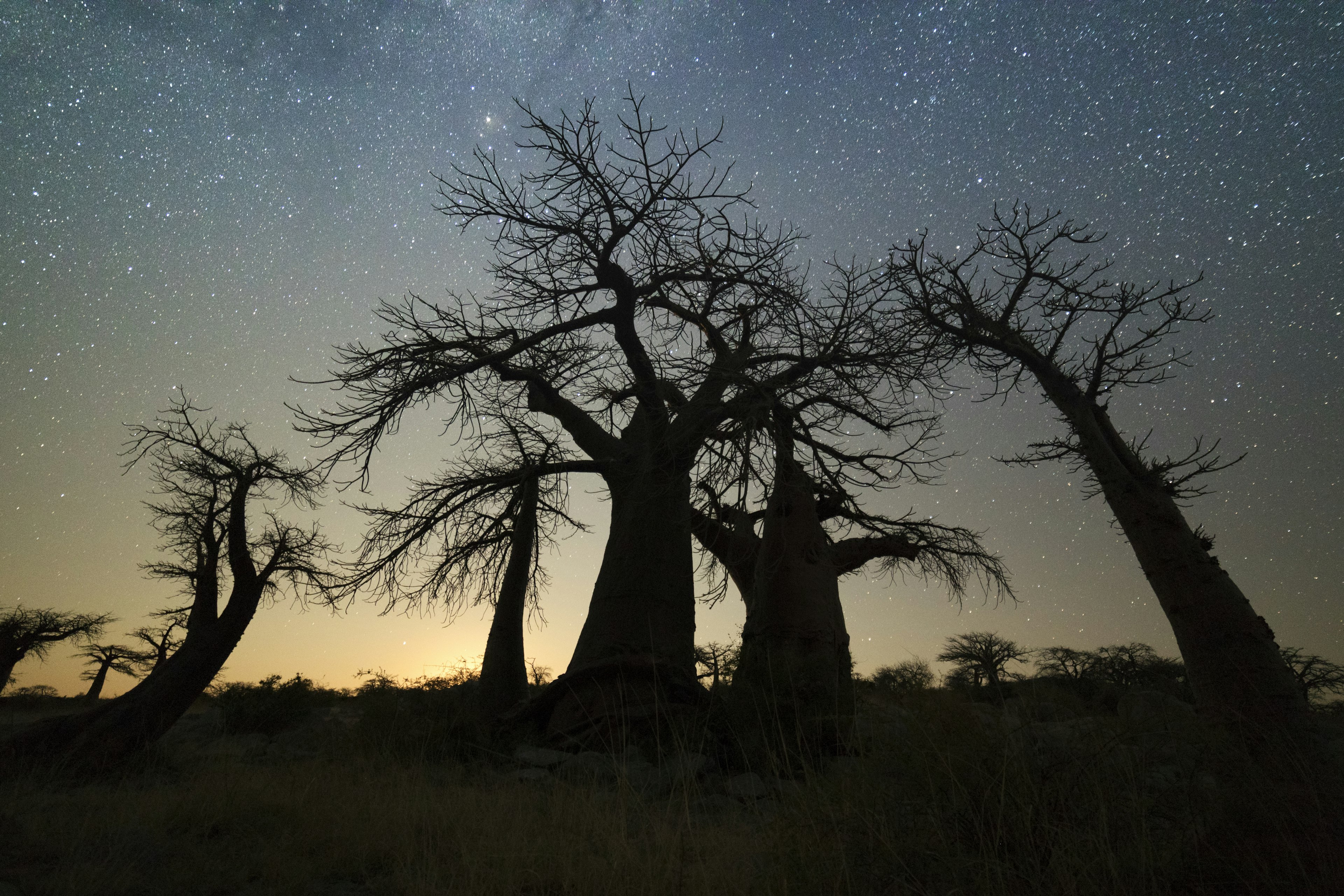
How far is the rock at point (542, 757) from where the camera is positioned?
4.67 meters

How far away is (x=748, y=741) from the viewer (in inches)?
186

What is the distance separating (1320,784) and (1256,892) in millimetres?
1237

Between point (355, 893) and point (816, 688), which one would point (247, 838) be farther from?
point (816, 688)

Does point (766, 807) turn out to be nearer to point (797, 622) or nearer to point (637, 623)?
point (637, 623)

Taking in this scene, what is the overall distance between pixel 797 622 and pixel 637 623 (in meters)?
1.45

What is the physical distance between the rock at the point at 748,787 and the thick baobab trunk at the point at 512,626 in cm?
323

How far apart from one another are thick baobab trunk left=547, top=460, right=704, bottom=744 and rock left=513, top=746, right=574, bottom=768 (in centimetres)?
15

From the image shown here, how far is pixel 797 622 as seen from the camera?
5.96 m

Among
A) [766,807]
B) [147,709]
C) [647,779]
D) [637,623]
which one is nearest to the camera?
[766,807]

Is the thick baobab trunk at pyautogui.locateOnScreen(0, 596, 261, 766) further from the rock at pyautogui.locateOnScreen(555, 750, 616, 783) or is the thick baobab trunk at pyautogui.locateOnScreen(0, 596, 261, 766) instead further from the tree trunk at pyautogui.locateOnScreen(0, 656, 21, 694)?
the tree trunk at pyautogui.locateOnScreen(0, 656, 21, 694)

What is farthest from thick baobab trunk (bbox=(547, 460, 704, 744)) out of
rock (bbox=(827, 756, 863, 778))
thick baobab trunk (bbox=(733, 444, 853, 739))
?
rock (bbox=(827, 756, 863, 778))

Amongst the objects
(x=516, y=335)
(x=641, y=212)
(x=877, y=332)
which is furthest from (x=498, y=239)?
(x=877, y=332)

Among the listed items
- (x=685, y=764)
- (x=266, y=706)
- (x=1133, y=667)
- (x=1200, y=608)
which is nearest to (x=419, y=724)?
(x=685, y=764)

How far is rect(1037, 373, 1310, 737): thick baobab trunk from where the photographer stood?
342 cm
